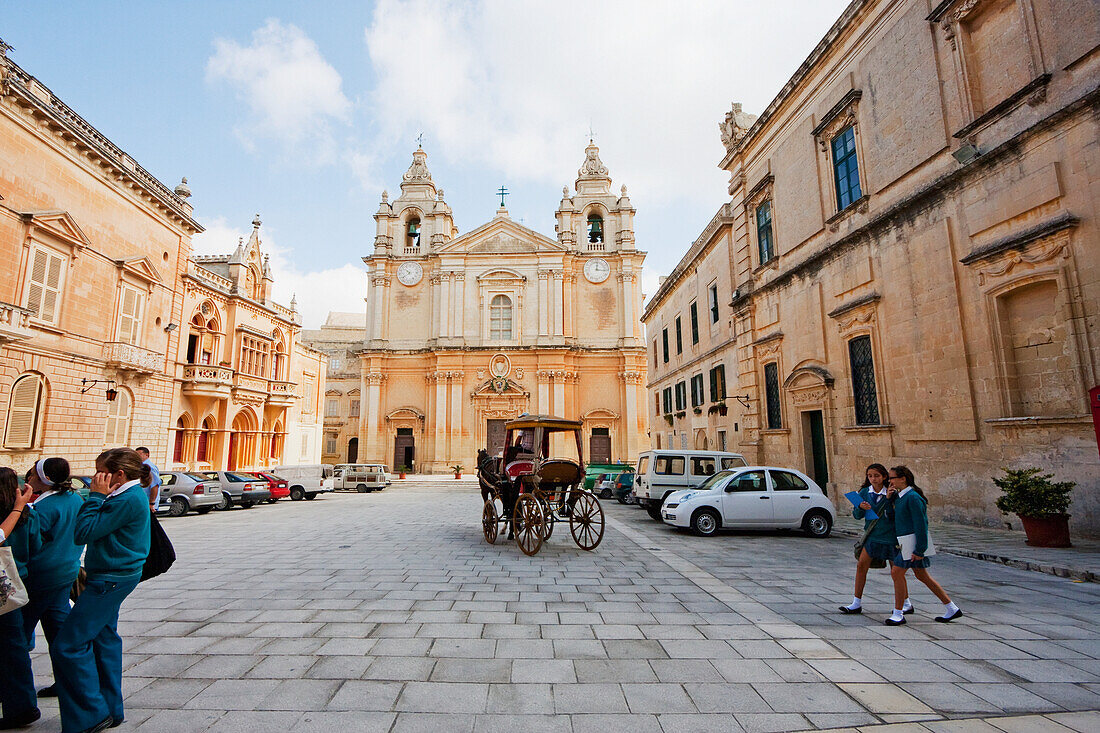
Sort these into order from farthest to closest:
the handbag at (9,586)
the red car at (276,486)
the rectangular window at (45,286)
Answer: the red car at (276,486) < the rectangular window at (45,286) < the handbag at (9,586)

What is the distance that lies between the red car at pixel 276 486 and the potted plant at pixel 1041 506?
20738 mm

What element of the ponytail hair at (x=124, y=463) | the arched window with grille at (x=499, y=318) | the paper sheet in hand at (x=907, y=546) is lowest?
the paper sheet in hand at (x=907, y=546)

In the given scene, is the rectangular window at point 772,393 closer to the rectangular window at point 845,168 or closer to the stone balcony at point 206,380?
the rectangular window at point 845,168

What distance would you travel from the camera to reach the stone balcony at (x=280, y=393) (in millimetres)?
26423

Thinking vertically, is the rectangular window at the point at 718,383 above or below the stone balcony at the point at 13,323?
below

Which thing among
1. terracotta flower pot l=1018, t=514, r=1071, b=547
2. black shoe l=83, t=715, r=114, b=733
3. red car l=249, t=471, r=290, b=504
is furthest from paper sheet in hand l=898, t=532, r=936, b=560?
red car l=249, t=471, r=290, b=504

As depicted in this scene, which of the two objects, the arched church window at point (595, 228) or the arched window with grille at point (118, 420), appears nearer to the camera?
the arched window with grille at point (118, 420)

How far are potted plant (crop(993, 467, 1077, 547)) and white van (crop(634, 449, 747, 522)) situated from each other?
19.4 ft

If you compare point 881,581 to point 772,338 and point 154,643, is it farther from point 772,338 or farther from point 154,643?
point 772,338

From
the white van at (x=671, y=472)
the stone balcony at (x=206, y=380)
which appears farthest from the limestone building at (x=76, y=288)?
the white van at (x=671, y=472)

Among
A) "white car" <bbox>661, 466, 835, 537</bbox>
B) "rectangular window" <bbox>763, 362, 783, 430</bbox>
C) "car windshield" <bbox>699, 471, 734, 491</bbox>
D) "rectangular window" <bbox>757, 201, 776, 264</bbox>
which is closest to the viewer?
"white car" <bbox>661, 466, 835, 537</bbox>

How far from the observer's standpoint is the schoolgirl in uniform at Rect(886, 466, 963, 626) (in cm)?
492

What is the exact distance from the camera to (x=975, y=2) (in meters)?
9.70

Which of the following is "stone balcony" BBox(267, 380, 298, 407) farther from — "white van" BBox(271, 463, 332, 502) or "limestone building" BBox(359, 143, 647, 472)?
"limestone building" BBox(359, 143, 647, 472)
